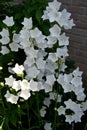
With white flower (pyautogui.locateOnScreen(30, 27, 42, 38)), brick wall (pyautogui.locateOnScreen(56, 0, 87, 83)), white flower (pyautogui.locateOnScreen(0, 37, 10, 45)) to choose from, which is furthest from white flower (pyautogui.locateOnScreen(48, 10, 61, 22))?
brick wall (pyautogui.locateOnScreen(56, 0, 87, 83))

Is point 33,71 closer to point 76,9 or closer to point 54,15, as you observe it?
point 54,15

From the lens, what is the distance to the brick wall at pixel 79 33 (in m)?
4.10

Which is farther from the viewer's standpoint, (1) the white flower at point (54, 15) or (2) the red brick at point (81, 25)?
(2) the red brick at point (81, 25)

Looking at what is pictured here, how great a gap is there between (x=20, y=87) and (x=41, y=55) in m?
0.32

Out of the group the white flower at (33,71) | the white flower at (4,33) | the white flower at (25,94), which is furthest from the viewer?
the white flower at (4,33)

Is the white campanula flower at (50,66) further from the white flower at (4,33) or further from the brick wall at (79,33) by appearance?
the brick wall at (79,33)

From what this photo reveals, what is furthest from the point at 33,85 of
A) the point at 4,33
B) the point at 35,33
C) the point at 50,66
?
the point at 4,33

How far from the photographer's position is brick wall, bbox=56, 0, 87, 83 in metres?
4.10

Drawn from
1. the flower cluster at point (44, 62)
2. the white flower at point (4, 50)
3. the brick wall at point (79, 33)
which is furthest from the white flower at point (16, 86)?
the brick wall at point (79, 33)

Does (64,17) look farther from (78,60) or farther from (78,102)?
(78,60)

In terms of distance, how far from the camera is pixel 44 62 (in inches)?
112

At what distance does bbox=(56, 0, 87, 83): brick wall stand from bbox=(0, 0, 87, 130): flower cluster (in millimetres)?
1113

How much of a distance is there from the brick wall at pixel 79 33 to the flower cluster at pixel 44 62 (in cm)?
111

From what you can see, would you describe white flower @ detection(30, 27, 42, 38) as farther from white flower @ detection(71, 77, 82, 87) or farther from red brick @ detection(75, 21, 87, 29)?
red brick @ detection(75, 21, 87, 29)
